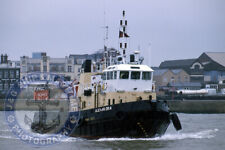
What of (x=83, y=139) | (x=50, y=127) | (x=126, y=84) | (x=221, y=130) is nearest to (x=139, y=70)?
(x=126, y=84)

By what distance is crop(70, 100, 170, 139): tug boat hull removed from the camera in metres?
31.3

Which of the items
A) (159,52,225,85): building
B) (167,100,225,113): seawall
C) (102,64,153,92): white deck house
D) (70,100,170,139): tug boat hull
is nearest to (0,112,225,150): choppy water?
(70,100,170,139): tug boat hull

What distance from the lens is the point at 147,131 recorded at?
3209 centimetres

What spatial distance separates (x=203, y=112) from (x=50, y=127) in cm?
3617

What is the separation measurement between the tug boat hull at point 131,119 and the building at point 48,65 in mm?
67634

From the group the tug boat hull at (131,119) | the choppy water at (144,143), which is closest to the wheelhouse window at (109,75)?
the tug boat hull at (131,119)

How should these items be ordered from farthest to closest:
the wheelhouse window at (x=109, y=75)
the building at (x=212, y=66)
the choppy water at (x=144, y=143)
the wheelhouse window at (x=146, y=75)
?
1. the building at (x=212, y=66)
2. the wheelhouse window at (x=109, y=75)
3. the wheelhouse window at (x=146, y=75)
4. the choppy water at (x=144, y=143)

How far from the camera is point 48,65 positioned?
100m

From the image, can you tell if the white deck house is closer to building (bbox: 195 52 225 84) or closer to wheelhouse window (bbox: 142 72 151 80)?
wheelhouse window (bbox: 142 72 151 80)

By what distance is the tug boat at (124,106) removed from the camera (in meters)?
31.5

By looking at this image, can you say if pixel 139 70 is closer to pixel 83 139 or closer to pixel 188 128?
pixel 83 139

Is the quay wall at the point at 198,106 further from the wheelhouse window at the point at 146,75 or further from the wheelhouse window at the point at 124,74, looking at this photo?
the wheelhouse window at the point at 124,74

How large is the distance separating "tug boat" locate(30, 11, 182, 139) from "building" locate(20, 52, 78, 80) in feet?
215

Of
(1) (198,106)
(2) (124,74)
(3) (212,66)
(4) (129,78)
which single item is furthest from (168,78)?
(2) (124,74)
